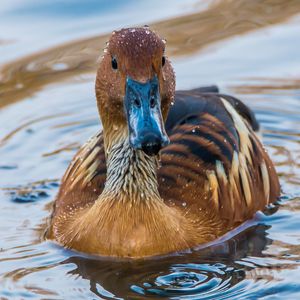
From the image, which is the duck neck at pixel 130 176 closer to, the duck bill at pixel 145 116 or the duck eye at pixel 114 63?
the duck eye at pixel 114 63

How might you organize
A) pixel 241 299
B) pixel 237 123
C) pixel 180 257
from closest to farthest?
pixel 241 299, pixel 180 257, pixel 237 123

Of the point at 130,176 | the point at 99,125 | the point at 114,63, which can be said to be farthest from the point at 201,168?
the point at 99,125

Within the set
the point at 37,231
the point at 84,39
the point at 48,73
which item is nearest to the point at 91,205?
the point at 37,231

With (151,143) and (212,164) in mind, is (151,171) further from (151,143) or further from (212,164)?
(151,143)

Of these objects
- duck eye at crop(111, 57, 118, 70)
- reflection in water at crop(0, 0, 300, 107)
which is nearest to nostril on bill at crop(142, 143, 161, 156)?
duck eye at crop(111, 57, 118, 70)

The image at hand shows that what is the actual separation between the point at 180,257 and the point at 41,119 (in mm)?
3852

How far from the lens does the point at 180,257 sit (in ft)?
30.0

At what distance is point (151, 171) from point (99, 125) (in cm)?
329

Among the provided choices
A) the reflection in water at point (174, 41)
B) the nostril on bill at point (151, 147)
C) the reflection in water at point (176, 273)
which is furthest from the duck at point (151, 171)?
the reflection in water at point (174, 41)

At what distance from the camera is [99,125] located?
40.9 feet

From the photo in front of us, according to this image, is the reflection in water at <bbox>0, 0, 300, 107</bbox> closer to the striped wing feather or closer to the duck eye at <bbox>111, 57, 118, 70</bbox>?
the striped wing feather

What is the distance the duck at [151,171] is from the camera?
8594 mm

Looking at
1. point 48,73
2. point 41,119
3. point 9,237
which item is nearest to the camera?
point 9,237

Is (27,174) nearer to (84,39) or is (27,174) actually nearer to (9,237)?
(9,237)
